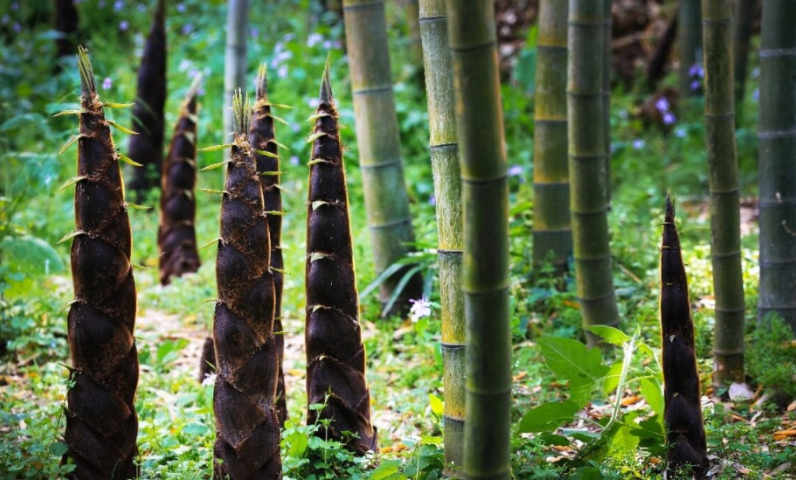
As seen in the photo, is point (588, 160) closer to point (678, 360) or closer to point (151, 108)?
point (678, 360)

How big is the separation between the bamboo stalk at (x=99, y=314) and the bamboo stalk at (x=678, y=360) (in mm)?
1420

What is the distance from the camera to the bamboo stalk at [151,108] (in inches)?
234

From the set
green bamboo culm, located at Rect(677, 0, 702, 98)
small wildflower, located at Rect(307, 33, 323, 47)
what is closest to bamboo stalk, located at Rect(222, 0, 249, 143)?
small wildflower, located at Rect(307, 33, 323, 47)

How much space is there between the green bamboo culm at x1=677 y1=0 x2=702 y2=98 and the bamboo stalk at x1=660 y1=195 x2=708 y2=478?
4.81m

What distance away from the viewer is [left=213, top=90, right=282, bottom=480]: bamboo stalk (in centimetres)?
218

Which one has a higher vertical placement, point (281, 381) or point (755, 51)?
point (755, 51)

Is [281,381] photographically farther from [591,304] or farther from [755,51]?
[755,51]

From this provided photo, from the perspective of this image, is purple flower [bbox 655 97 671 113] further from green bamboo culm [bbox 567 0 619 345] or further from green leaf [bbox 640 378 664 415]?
green leaf [bbox 640 378 664 415]

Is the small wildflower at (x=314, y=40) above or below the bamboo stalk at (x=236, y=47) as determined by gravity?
above

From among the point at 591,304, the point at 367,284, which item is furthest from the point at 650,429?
the point at 367,284

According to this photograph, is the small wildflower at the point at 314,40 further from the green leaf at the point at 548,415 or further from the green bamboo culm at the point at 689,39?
the green leaf at the point at 548,415

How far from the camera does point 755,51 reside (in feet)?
28.6

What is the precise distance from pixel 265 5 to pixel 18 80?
9.36 feet

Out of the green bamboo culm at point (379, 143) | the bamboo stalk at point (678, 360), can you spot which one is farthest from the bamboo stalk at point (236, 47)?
the bamboo stalk at point (678, 360)
